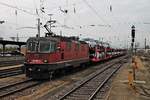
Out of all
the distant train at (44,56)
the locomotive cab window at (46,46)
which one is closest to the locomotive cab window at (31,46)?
the distant train at (44,56)

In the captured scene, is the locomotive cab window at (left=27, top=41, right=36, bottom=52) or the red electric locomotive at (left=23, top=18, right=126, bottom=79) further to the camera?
the locomotive cab window at (left=27, top=41, right=36, bottom=52)

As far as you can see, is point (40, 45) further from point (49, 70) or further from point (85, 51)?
point (85, 51)

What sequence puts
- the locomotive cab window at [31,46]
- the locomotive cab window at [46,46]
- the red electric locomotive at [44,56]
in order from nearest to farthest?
1. the red electric locomotive at [44,56]
2. the locomotive cab window at [46,46]
3. the locomotive cab window at [31,46]

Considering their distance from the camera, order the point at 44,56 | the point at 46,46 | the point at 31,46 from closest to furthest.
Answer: the point at 44,56, the point at 46,46, the point at 31,46

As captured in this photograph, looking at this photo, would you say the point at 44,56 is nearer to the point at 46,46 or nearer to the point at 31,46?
the point at 46,46

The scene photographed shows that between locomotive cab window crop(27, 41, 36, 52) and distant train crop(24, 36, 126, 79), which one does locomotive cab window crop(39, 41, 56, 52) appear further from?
locomotive cab window crop(27, 41, 36, 52)

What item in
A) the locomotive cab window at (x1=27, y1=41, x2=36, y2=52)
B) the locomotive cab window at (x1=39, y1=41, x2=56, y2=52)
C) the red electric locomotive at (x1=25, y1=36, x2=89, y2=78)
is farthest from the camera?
the locomotive cab window at (x1=27, y1=41, x2=36, y2=52)

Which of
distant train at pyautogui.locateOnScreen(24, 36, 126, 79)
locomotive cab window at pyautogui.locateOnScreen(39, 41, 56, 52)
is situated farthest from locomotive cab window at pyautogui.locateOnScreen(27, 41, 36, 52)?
locomotive cab window at pyautogui.locateOnScreen(39, 41, 56, 52)

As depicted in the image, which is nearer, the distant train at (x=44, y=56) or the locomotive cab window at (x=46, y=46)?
the distant train at (x=44, y=56)

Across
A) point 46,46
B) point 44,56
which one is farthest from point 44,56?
point 46,46

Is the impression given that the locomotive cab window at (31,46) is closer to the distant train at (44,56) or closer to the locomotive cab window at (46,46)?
the distant train at (44,56)

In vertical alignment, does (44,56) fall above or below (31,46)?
below

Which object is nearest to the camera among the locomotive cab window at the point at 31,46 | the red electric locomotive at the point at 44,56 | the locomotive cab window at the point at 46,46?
the red electric locomotive at the point at 44,56

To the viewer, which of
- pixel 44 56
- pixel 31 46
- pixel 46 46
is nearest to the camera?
pixel 44 56
